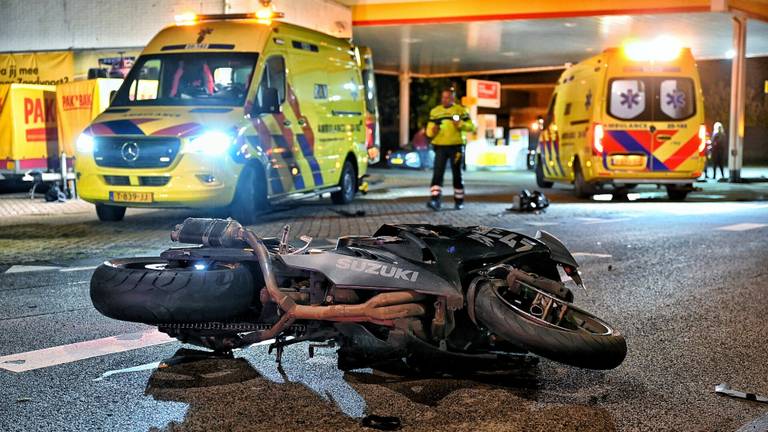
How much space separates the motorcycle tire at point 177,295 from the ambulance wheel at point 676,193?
47.2ft

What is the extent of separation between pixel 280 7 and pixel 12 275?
41.1 ft

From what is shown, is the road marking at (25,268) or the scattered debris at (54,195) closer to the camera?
the road marking at (25,268)

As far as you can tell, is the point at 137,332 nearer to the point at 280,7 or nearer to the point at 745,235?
the point at 745,235

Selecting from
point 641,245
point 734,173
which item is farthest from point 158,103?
point 734,173

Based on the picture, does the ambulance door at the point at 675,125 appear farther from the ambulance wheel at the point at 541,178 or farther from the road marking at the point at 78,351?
the road marking at the point at 78,351

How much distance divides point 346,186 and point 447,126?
6.79 feet

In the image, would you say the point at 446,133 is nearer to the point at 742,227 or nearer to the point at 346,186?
the point at 346,186

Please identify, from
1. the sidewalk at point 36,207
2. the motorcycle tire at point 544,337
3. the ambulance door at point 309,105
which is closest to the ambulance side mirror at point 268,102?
the ambulance door at point 309,105

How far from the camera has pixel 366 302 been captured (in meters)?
4.54

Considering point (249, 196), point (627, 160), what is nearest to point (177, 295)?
point (249, 196)

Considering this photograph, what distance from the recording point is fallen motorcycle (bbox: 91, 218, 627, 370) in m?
4.53

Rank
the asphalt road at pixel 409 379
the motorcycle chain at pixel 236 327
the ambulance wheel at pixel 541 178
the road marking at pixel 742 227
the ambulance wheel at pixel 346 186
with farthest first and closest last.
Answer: the ambulance wheel at pixel 541 178
the ambulance wheel at pixel 346 186
the road marking at pixel 742 227
the motorcycle chain at pixel 236 327
the asphalt road at pixel 409 379

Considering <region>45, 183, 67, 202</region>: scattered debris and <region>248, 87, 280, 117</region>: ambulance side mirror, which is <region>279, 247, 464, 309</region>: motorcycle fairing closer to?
<region>248, 87, 280, 117</region>: ambulance side mirror

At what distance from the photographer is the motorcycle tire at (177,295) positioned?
455 cm
